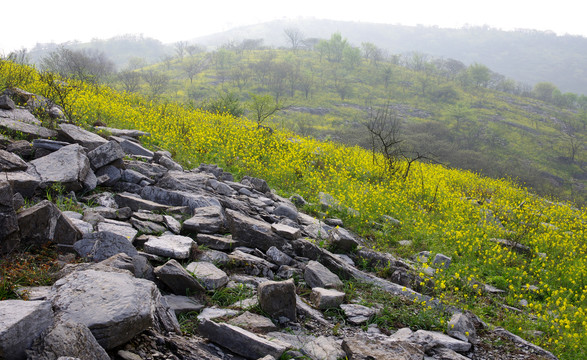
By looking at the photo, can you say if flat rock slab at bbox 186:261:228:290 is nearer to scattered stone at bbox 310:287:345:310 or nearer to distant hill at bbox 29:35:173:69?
scattered stone at bbox 310:287:345:310

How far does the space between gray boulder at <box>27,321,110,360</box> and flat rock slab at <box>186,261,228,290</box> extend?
1686mm

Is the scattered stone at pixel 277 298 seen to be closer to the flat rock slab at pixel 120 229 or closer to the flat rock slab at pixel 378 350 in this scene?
the flat rock slab at pixel 378 350

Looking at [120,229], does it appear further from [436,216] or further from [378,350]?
[436,216]

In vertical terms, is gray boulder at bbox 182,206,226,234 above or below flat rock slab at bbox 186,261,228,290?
above

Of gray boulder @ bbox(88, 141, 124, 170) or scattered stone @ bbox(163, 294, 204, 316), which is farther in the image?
gray boulder @ bbox(88, 141, 124, 170)

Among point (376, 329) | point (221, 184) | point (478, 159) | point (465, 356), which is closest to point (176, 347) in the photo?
point (376, 329)

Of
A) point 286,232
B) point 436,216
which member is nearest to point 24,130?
point 286,232

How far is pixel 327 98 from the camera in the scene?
66.3 metres

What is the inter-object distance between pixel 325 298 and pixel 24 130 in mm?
6108

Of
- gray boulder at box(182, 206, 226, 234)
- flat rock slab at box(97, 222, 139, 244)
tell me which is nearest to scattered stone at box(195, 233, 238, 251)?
gray boulder at box(182, 206, 226, 234)

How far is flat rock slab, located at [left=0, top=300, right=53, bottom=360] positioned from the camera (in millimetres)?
1939

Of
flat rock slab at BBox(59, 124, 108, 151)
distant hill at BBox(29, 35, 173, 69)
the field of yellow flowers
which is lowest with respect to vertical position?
the field of yellow flowers

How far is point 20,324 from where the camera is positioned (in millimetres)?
2006

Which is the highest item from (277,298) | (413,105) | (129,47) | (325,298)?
(129,47)
